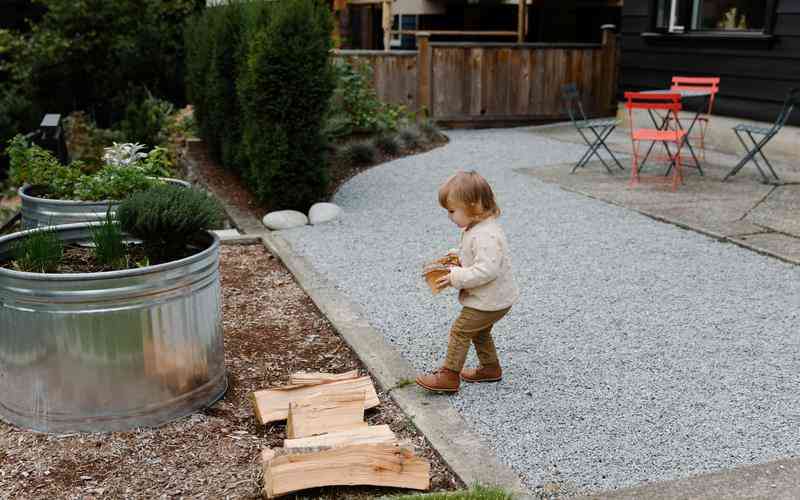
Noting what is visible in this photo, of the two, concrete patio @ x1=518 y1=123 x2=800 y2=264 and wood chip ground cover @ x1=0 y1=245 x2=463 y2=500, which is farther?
concrete patio @ x1=518 y1=123 x2=800 y2=264

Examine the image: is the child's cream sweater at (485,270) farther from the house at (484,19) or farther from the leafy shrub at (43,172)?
the house at (484,19)

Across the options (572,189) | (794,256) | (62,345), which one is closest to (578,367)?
(62,345)

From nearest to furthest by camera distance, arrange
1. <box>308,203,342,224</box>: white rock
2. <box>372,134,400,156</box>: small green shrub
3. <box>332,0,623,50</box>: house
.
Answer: <box>308,203,342,224</box>: white rock, <box>372,134,400,156</box>: small green shrub, <box>332,0,623,50</box>: house

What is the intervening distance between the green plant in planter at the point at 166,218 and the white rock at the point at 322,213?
11.5 feet

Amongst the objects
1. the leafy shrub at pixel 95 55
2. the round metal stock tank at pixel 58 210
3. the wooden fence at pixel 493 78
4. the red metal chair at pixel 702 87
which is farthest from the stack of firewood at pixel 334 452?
the leafy shrub at pixel 95 55

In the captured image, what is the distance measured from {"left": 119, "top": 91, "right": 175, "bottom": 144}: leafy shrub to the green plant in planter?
7.65 metres

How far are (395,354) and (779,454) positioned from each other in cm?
186

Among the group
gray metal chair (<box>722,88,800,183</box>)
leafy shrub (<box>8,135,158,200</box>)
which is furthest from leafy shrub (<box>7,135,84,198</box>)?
gray metal chair (<box>722,88,800,183</box>)

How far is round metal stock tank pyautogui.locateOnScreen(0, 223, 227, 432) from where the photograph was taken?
324cm

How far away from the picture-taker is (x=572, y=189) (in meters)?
8.59

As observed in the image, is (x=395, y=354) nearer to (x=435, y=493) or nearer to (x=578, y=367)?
(x=578, y=367)

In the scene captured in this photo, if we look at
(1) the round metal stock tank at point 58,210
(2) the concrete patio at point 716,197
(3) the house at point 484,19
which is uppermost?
(3) the house at point 484,19

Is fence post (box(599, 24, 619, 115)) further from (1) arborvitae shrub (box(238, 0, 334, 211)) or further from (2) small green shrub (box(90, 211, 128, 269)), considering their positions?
(2) small green shrub (box(90, 211, 128, 269))

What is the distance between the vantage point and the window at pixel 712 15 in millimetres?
10438
